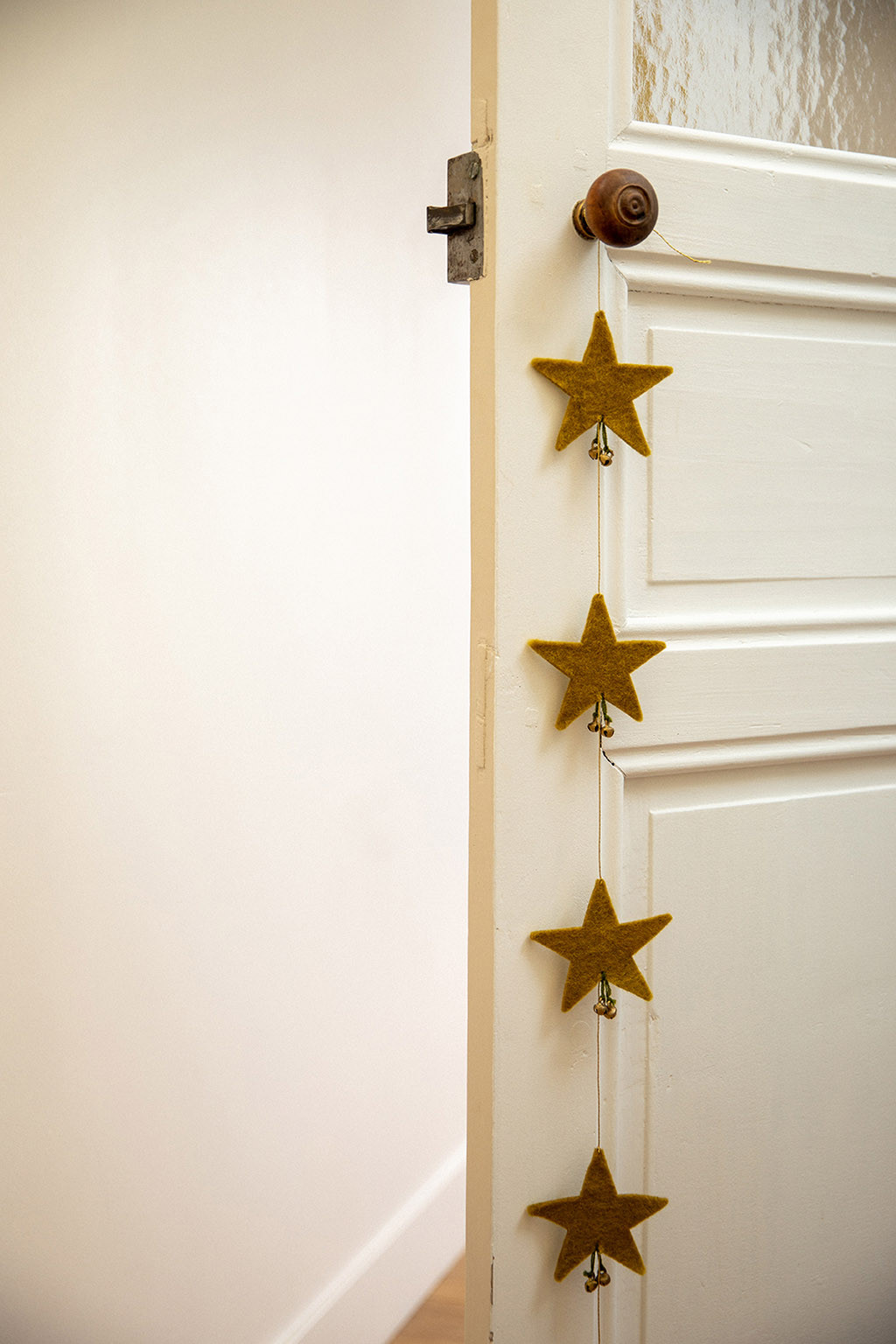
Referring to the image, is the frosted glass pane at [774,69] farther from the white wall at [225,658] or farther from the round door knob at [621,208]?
the white wall at [225,658]

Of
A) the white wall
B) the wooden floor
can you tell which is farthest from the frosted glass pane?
the wooden floor

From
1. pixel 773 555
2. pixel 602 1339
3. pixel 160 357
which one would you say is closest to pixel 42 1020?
pixel 602 1339

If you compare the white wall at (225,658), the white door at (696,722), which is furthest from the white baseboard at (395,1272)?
the white door at (696,722)

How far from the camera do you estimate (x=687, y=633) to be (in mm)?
809

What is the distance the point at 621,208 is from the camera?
70cm

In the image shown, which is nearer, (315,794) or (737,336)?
(737,336)

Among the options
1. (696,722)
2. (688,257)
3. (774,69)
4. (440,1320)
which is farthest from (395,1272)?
(774,69)

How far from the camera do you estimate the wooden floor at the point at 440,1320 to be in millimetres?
1678

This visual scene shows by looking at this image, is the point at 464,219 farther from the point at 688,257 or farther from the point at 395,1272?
the point at 395,1272

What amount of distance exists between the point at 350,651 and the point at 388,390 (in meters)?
0.42

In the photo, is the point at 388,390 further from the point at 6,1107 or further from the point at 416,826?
the point at 6,1107

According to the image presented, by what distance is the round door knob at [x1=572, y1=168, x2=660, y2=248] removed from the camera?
2.31 ft

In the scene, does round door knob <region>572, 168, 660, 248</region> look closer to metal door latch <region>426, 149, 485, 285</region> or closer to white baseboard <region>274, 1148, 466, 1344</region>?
metal door latch <region>426, 149, 485, 285</region>

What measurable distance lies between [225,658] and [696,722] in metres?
0.68
